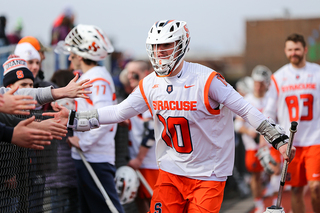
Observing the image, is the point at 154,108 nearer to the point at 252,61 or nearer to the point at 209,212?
the point at 209,212

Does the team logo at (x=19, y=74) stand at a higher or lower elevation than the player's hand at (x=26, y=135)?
higher

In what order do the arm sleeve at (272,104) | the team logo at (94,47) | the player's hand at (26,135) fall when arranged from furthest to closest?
the arm sleeve at (272,104), the team logo at (94,47), the player's hand at (26,135)

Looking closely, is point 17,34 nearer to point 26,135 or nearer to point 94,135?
point 94,135

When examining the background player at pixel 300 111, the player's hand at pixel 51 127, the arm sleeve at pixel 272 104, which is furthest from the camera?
the arm sleeve at pixel 272 104

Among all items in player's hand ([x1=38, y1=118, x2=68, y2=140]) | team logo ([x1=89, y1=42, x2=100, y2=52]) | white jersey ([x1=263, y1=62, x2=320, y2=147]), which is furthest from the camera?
white jersey ([x1=263, y1=62, x2=320, y2=147])

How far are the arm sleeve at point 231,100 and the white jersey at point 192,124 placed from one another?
1.1 inches

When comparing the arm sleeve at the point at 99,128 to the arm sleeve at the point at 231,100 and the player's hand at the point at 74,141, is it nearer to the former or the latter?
the player's hand at the point at 74,141

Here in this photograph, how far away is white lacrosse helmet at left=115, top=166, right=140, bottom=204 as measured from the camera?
21.1 ft

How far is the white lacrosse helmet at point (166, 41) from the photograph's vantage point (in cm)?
432

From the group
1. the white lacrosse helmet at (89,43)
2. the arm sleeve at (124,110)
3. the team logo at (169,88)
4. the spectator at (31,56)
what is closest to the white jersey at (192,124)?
the team logo at (169,88)

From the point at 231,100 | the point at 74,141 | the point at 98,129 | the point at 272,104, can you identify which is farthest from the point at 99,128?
the point at 272,104

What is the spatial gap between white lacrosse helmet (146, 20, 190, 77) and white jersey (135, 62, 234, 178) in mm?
174

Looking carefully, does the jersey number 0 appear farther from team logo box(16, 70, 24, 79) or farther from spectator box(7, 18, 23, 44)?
spectator box(7, 18, 23, 44)

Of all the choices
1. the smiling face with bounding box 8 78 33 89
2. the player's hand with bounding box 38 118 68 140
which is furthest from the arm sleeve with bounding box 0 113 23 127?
the smiling face with bounding box 8 78 33 89
